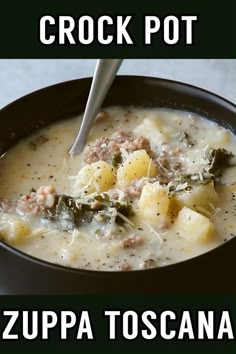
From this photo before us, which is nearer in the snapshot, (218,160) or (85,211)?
(85,211)

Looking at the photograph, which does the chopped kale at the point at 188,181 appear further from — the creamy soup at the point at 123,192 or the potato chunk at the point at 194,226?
the potato chunk at the point at 194,226

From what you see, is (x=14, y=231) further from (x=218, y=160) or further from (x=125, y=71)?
(x=125, y=71)

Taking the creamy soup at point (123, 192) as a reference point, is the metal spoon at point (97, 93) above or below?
above

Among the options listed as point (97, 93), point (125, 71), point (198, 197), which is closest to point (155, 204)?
point (198, 197)

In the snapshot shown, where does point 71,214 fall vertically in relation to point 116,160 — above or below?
below

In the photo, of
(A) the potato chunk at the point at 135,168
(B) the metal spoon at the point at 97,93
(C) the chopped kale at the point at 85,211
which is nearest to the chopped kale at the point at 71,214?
(C) the chopped kale at the point at 85,211

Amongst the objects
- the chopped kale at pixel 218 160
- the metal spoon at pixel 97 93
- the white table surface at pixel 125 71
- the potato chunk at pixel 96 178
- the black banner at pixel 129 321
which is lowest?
the black banner at pixel 129 321

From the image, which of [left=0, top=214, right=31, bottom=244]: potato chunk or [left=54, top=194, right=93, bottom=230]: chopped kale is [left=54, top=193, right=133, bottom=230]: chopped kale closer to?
[left=54, top=194, right=93, bottom=230]: chopped kale

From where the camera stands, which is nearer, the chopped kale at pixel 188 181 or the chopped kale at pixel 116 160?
the chopped kale at pixel 188 181
